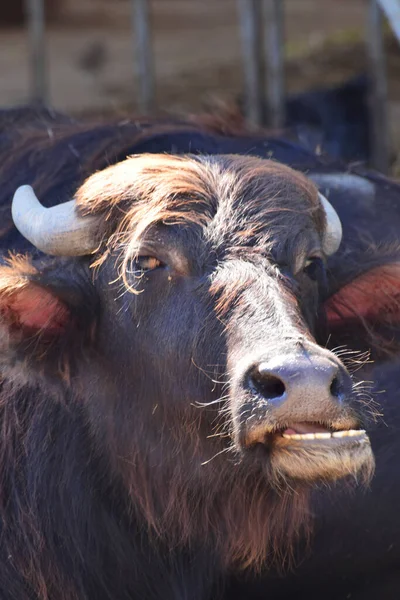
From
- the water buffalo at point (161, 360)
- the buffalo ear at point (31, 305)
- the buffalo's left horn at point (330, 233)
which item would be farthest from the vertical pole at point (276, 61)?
the buffalo ear at point (31, 305)

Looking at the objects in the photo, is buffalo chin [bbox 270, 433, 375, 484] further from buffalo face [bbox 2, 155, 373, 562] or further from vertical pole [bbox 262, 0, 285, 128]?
vertical pole [bbox 262, 0, 285, 128]

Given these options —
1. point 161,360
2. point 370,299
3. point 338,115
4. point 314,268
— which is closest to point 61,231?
point 161,360

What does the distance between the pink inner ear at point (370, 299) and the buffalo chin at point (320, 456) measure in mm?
1003

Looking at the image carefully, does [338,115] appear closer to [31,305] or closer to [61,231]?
[61,231]

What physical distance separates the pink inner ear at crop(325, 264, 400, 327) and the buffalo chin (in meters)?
1.00

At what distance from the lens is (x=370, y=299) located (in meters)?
5.04

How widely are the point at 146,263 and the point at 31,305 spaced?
480 mm

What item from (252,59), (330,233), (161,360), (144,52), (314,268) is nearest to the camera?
(161,360)

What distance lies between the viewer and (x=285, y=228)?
4.62m

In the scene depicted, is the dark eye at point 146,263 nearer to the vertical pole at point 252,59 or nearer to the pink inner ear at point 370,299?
the pink inner ear at point 370,299

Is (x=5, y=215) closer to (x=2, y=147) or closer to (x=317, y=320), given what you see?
(x=2, y=147)

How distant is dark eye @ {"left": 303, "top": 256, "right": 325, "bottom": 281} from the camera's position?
187 inches

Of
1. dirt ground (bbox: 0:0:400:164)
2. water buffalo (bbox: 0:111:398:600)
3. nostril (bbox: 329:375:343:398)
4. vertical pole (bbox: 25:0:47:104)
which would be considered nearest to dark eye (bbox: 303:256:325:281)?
water buffalo (bbox: 0:111:398:600)

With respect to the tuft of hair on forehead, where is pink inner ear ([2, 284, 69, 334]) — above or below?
below
